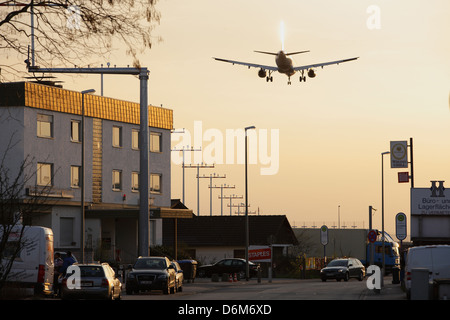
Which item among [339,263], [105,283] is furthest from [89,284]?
[339,263]

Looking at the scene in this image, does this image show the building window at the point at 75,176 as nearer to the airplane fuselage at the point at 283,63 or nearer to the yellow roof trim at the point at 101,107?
the yellow roof trim at the point at 101,107

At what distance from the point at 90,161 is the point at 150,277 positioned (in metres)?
25.9

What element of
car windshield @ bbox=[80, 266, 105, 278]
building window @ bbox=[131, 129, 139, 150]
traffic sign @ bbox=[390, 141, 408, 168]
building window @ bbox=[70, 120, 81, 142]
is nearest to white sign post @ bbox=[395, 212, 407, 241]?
traffic sign @ bbox=[390, 141, 408, 168]

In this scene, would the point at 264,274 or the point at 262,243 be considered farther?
the point at 262,243

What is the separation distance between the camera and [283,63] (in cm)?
6275

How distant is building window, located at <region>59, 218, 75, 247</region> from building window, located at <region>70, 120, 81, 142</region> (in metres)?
5.18

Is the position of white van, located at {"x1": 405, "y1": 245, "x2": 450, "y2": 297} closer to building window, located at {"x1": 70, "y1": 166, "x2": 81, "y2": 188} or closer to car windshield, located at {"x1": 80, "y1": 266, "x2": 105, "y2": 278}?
car windshield, located at {"x1": 80, "y1": 266, "x2": 105, "y2": 278}

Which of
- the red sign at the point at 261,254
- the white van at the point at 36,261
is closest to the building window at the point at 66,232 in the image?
the red sign at the point at 261,254

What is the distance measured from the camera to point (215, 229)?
3248 inches

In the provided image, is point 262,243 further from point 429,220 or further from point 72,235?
point 429,220

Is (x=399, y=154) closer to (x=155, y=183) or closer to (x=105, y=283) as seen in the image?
(x=155, y=183)

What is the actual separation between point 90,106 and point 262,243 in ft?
88.5

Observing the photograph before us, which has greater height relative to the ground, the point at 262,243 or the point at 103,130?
the point at 103,130
